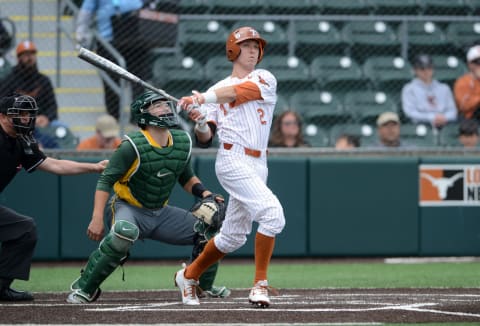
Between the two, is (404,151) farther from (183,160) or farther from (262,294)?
(262,294)

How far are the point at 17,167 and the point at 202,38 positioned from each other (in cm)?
436

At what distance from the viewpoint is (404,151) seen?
33.8 feet

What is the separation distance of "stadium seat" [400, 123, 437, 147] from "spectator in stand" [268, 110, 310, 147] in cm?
121

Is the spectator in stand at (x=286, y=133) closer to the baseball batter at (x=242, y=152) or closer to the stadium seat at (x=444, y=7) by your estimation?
the stadium seat at (x=444, y=7)

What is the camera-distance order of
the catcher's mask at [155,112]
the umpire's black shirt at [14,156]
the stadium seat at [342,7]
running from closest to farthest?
the catcher's mask at [155,112] → the umpire's black shirt at [14,156] → the stadium seat at [342,7]

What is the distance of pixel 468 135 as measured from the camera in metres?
10.6

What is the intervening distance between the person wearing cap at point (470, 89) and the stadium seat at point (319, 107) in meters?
1.23

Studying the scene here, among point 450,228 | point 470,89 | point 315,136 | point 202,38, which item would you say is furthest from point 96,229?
point 470,89

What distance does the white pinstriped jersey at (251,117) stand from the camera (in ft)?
20.7

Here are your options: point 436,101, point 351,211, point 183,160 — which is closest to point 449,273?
point 351,211

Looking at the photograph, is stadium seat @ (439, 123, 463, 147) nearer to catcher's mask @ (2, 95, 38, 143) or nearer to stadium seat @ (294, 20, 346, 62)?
stadium seat @ (294, 20, 346, 62)

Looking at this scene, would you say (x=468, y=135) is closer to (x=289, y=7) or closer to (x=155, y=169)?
(x=289, y=7)

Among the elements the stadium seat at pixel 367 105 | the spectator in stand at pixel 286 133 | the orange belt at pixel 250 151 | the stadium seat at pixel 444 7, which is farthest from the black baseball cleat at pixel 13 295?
the stadium seat at pixel 444 7

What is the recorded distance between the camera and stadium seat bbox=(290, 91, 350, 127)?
35.2ft
